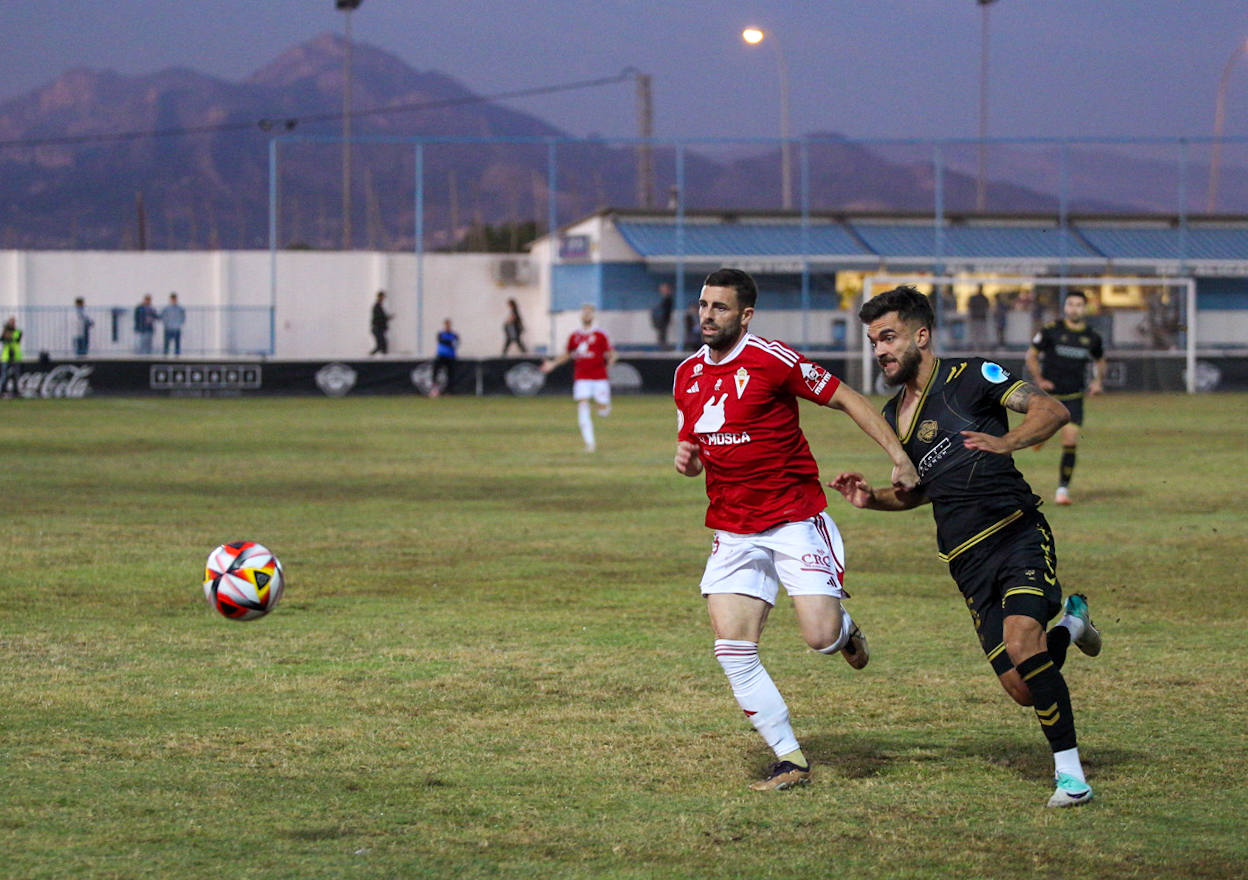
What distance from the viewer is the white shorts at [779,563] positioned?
20.5 feet

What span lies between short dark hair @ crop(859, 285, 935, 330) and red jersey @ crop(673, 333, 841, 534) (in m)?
0.31

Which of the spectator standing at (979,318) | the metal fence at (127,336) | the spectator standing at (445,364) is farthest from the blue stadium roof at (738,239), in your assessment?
the spectator standing at (445,364)

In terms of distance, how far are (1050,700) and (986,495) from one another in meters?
0.82

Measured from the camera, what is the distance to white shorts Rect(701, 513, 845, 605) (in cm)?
625

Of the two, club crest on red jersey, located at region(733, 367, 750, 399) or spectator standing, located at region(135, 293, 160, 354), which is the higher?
spectator standing, located at region(135, 293, 160, 354)

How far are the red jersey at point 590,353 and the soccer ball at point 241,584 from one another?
16239 mm

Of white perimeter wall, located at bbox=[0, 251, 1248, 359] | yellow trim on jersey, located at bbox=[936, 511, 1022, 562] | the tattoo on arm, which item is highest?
white perimeter wall, located at bbox=[0, 251, 1248, 359]

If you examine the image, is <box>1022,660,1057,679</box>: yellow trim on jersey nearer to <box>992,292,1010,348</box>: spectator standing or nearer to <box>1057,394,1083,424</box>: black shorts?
<box>1057,394,1083,424</box>: black shorts

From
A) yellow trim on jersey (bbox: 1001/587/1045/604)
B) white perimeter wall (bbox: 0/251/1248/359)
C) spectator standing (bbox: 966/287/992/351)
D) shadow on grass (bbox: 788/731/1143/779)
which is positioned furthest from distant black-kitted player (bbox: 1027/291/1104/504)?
white perimeter wall (bbox: 0/251/1248/359)

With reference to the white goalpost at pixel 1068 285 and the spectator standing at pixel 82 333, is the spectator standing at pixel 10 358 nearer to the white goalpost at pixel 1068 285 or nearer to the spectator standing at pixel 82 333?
the spectator standing at pixel 82 333

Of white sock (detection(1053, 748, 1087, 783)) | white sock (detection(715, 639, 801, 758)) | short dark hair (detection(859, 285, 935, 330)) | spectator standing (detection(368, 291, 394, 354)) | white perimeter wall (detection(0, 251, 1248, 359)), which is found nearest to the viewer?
white sock (detection(1053, 748, 1087, 783))

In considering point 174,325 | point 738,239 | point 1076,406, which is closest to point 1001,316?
point 738,239

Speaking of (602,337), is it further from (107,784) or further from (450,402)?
(107,784)

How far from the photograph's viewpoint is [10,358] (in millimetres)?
37812
